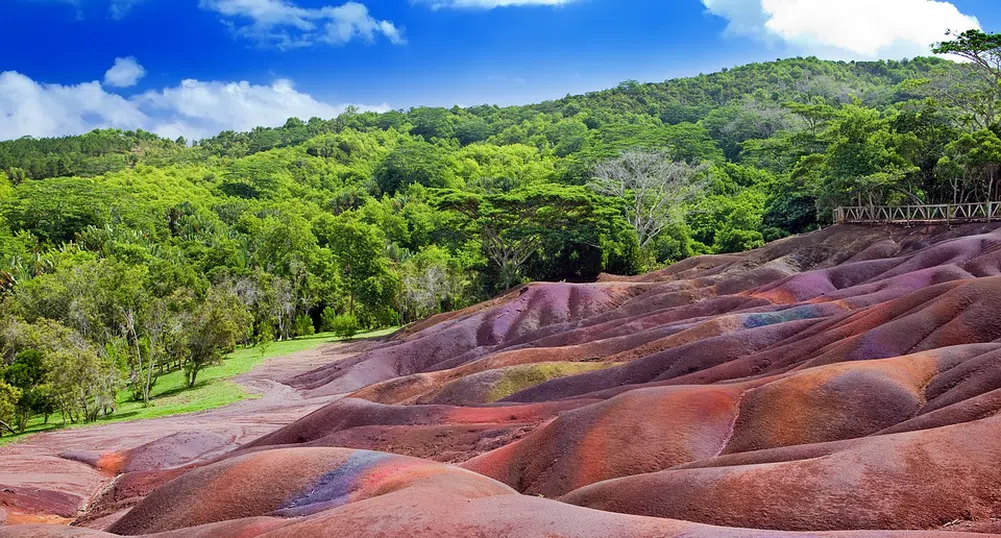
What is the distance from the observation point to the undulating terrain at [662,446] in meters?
11.1

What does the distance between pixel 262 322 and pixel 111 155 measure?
3865 inches

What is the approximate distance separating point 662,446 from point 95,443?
24.8 m

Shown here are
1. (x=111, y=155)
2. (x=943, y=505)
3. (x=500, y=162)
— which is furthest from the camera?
(x=111, y=155)

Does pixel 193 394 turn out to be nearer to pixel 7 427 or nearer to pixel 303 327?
pixel 7 427

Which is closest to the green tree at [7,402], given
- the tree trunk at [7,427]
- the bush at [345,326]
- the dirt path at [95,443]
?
the tree trunk at [7,427]

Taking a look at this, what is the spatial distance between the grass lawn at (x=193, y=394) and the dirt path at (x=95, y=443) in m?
1.23

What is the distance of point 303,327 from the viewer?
227ft

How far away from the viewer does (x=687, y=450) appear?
56.0ft

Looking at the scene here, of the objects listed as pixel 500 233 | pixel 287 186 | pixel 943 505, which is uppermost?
pixel 287 186

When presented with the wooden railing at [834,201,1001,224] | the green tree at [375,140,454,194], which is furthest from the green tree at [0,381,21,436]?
the green tree at [375,140,454,194]

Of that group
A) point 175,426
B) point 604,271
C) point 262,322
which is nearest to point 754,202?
point 604,271

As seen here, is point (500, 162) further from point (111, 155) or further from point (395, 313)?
point (111, 155)

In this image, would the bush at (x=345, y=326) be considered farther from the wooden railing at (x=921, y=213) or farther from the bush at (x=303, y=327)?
the wooden railing at (x=921, y=213)

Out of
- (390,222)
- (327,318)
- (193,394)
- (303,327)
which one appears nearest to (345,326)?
(303,327)
